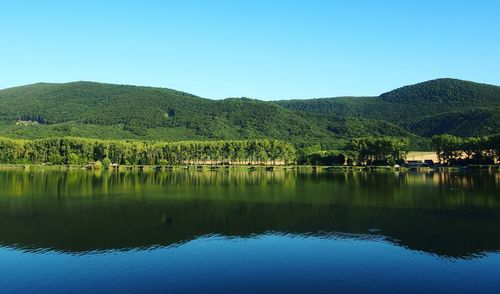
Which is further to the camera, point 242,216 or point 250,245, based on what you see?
point 242,216

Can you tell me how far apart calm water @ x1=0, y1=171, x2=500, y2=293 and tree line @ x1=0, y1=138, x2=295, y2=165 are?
99.7 m

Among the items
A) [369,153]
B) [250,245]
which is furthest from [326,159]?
[250,245]

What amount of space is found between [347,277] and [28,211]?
36.0m

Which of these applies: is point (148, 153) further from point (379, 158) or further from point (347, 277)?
point (347, 277)

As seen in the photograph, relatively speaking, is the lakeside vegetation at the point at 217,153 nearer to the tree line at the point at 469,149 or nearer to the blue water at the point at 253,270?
the tree line at the point at 469,149

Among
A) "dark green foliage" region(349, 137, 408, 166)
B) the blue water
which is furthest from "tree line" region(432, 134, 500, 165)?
the blue water

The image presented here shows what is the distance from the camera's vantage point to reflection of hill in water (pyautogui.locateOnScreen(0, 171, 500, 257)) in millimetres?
34469

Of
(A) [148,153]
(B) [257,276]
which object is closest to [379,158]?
(A) [148,153]

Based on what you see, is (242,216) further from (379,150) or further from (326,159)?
(326,159)

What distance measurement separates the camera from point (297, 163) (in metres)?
168

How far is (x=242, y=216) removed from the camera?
4488cm

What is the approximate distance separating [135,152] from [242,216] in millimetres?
120063

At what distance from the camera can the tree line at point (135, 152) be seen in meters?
150

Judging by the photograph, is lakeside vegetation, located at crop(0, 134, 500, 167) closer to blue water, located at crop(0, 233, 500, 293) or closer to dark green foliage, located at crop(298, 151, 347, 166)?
dark green foliage, located at crop(298, 151, 347, 166)
